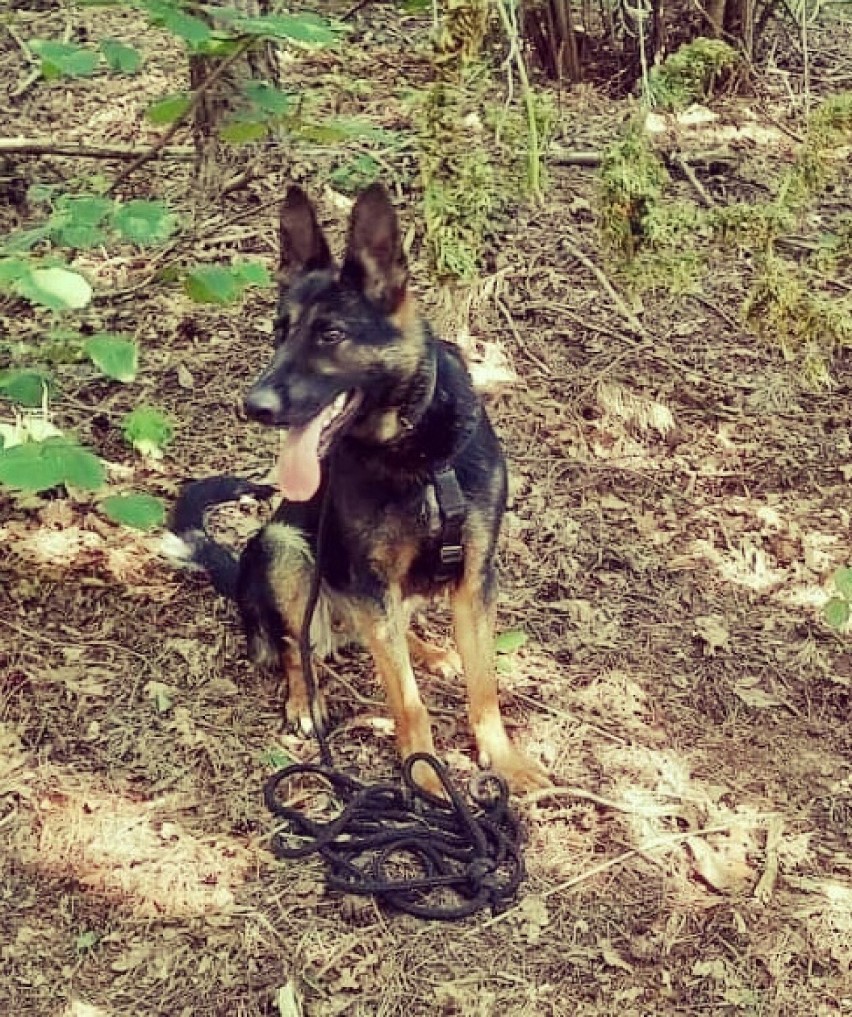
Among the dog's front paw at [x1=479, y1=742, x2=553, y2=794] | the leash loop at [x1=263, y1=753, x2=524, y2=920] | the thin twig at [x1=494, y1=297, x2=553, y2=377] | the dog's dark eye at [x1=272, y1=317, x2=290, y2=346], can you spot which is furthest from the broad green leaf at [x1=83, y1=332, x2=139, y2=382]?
the thin twig at [x1=494, y1=297, x2=553, y2=377]

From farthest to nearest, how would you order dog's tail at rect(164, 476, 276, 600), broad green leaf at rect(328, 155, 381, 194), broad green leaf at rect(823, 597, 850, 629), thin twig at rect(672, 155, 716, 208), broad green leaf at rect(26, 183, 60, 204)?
broad green leaf at rect(328, 155, 381, 194)
broad green leaf at rect(26, 183, 60, 204)
thin twig at rect(672, 155, 716, 208)
dog's tail at rect(164, 476, 276, 600)
broad green leaf at rect(823, 597, 850, 629)

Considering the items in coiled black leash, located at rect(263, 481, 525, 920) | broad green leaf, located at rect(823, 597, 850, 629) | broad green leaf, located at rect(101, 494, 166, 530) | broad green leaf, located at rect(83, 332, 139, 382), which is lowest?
coiled black leash, located at rect(263, 481, 525, 920)

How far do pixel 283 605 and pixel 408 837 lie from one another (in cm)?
89

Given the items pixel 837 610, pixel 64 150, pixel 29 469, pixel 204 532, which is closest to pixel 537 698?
pixel 837 610

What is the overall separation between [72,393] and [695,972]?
361cm

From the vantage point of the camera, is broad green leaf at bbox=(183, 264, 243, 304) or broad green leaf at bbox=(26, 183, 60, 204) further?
broad green leaf at bbox=(26, 183, 60, 204)

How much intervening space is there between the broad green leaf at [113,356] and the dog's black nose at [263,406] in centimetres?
41

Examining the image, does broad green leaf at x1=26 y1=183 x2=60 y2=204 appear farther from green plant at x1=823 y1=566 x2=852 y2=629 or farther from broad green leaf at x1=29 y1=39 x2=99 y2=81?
green plant at x1=823 y1=566 x2=852 y2=629

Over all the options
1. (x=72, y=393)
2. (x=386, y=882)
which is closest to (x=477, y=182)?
(x=386, y=882)

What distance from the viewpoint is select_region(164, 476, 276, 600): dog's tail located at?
173 inches

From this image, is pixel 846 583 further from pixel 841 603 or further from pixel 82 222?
pixel 82 222

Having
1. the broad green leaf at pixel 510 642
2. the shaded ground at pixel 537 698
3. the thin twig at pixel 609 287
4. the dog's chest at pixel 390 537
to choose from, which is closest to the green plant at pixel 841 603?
the shaded ground at pixel 537 698

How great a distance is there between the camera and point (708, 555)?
4.97 m

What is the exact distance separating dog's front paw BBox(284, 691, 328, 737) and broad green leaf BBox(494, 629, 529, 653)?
66cm
